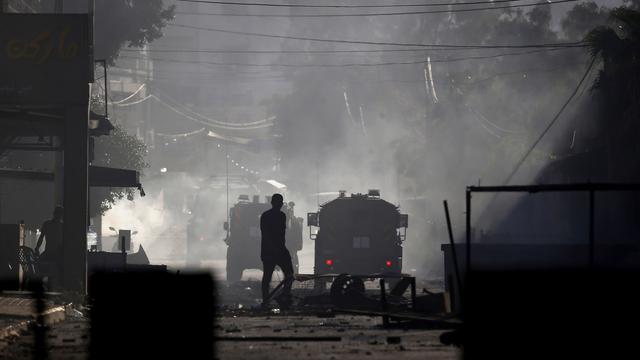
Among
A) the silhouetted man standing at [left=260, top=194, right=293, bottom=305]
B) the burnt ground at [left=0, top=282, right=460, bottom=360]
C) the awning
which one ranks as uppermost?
the awning

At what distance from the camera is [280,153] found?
4126 inches

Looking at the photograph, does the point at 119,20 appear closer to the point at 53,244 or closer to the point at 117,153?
the point at 117,153

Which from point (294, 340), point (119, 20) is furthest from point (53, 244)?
point (119, 20)

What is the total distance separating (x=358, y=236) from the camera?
1206 inches

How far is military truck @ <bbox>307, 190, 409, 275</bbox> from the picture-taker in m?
30.4

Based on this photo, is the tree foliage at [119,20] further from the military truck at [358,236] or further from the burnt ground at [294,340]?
the burnt ground at [294,340]

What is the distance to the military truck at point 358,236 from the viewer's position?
3041cm

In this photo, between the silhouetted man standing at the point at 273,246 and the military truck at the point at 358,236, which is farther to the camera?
the military truck at the point at 358,236

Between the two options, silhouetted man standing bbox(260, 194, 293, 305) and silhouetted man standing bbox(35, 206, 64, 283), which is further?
silhouetted man standing bbox(35, 206, 64, 283)

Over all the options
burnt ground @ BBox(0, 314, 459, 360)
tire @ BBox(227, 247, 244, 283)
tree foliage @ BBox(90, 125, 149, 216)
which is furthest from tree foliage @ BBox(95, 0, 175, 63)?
burnt ground @ BBox(0, 314, 459, 360)

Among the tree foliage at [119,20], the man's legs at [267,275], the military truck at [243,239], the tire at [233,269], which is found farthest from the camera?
the tree foliage at [119,20]

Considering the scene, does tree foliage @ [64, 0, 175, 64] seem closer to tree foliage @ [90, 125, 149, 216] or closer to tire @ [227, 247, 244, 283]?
tree foliage @ [90, 125, 149, 216]

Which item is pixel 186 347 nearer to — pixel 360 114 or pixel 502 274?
pixel 502 274

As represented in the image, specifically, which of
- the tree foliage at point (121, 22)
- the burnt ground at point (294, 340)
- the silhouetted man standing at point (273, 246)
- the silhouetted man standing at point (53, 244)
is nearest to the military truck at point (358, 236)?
the silhouetted man standing at point (53, 244)
